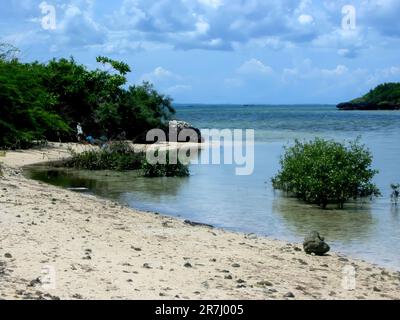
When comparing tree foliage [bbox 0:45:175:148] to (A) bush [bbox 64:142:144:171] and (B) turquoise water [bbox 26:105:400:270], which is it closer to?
(A) bush [bbox 64:142:144:171]

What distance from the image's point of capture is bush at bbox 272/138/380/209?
770 inches

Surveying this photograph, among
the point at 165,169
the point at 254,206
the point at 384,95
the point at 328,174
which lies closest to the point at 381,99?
the point at 384,95

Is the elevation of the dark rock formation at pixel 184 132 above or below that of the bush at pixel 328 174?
above

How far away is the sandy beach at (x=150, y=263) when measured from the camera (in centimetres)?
830

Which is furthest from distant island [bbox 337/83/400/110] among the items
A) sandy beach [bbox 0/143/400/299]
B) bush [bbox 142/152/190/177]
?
sandy beach [bbox 0/143/400/299]

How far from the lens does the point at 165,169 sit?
89.6ft

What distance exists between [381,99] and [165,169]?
15830 centimetres

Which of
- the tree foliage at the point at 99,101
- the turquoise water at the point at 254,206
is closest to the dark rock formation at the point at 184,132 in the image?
the tree foliage at the point at 99,101

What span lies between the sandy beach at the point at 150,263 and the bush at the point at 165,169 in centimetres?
1245

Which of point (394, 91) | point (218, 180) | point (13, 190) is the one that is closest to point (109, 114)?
point (218, 180)

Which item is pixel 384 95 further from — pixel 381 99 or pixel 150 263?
pixel 150 263

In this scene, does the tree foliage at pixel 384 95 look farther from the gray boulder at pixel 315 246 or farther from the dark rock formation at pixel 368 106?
the gray boulder at pixel 315 246
